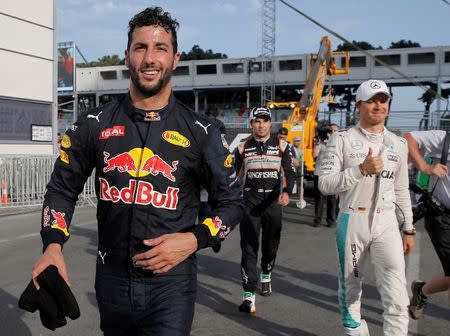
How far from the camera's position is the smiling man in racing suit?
3.69m

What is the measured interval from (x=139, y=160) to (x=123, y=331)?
780 mm

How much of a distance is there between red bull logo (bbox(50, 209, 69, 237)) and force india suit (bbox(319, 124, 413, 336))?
214 centimetres

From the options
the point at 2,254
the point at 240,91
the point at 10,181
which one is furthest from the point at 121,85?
the point at 2,254

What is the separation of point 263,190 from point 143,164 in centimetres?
346

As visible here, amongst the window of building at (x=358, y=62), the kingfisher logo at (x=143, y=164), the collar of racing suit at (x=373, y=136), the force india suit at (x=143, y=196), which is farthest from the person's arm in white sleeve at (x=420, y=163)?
the window of building at (x=358, y=62)

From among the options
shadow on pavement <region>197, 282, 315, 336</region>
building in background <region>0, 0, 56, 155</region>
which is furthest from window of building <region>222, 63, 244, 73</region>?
shadow on pavement <region>197, 282, 315, 336</region>

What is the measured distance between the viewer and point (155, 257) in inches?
81.6

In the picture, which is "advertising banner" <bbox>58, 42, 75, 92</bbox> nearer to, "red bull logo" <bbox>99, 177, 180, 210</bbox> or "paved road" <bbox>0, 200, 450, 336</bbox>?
"paved road" <bbox>0, 200, 450, 336</bbox>

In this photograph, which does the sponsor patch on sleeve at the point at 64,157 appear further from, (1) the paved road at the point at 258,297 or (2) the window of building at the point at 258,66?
(2) the window of building at the point at 258,66

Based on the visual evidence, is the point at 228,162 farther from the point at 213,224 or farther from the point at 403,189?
the point at 403,189

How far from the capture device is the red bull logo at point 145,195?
2.26 m

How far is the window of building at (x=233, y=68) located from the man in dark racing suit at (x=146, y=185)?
49048 mm

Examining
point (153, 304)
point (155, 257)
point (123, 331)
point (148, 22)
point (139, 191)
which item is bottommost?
point (123, 331)

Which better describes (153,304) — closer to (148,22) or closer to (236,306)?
(148,22)
